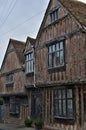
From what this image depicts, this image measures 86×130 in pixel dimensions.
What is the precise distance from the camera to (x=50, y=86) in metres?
20.0

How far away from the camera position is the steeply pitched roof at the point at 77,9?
710 inches

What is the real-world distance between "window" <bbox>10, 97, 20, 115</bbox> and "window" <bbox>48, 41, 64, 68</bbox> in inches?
277

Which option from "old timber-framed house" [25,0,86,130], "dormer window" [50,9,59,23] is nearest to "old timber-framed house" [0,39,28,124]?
"old timber-framed house" [25,0,86,130]

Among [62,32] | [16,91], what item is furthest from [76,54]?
[16,91]

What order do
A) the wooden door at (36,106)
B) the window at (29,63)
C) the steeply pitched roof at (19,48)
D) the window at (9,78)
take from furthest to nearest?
the window at (9,78) → the steeply pitched roof at (19,48) → the window at (29,63) → the wooden door at (36,106)

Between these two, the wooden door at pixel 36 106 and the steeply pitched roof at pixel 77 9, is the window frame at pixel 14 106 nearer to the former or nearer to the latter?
the wooden door at pixel 36 106

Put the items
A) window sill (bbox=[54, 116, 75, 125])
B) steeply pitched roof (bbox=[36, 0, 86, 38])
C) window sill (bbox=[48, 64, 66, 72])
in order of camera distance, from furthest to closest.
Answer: window sill (bbox=[48, 64, 66, 72]), steeply pitched roof (bbox=[36, 0, 86, 38]), window sill (bbox=[54, 116, 75, 125])

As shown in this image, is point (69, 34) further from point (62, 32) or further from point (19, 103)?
point (19, 103)

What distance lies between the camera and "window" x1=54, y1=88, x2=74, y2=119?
1777 centimetres

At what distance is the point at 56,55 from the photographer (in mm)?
19578

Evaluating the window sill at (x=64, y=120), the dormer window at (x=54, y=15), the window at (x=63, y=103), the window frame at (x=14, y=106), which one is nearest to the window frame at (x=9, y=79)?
the window frame at (x=14, y=106)

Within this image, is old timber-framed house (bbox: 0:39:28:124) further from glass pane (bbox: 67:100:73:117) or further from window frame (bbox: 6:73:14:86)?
glass pane (bbox: 67:100:73:117)

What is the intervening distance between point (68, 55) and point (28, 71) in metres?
6.33

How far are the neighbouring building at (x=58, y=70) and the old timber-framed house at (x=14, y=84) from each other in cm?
30
